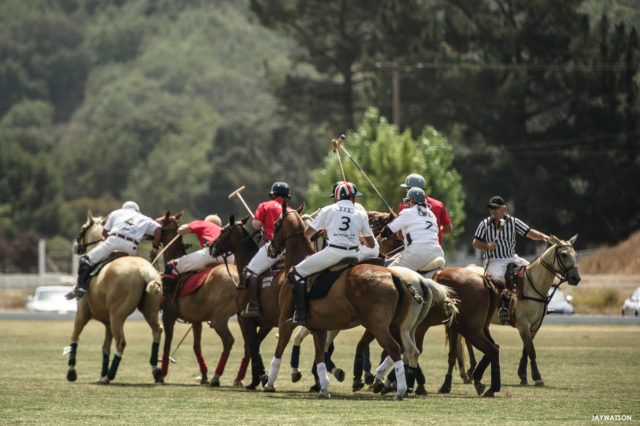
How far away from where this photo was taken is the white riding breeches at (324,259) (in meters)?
12.6

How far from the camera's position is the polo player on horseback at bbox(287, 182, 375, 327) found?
1262 cm

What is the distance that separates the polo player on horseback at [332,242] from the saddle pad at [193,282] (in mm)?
3246

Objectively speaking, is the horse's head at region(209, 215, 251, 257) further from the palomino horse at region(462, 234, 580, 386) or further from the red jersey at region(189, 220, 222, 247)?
the palomino horse at region(462, 234, 580, 386)

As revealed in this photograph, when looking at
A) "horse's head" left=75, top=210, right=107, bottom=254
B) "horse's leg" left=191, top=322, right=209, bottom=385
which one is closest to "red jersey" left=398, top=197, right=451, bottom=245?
"horse's leg" left=191, top=322, right=209, bottom=385

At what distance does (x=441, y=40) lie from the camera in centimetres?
5197

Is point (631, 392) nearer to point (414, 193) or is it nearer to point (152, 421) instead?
point (414, 193)

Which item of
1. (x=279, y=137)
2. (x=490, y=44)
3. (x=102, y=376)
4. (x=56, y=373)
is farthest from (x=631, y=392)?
(x=279, y=137)

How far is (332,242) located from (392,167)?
102 ft

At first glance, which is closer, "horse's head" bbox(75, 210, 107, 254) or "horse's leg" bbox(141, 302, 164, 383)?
"horse's leg" bbox(141, 302, 164, 383)

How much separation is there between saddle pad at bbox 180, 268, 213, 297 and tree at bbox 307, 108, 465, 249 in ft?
85.4

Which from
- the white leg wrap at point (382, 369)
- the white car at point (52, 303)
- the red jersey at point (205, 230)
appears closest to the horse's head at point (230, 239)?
the red jersey at point (205, 230)

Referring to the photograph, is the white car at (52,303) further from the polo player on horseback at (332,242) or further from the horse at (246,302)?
the polo player on horseback at (332,242)

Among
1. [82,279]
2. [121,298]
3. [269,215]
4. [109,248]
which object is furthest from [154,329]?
[269,215]

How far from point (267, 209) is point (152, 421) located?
15.3 ft
